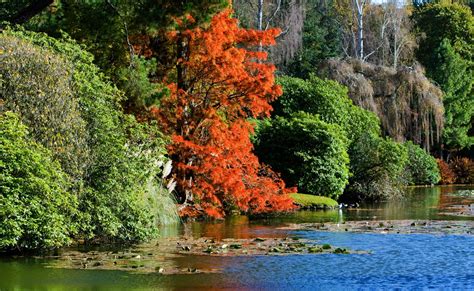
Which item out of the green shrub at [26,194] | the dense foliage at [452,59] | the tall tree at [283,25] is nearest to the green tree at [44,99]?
the green shrub at [26,194]

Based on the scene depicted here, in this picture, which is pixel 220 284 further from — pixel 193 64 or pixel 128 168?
pixel 193 64

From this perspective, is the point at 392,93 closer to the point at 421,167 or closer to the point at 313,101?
the point at 421,167

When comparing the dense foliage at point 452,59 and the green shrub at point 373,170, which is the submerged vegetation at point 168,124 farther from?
the dense foliage at point 452,59

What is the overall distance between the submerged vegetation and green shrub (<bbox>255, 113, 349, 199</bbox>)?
0.05 metres

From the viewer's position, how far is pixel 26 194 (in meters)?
14.7

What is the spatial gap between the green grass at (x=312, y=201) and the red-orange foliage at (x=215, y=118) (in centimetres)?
323

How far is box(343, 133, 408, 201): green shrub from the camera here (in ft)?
107

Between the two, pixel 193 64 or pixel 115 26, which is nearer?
pixel 115 26

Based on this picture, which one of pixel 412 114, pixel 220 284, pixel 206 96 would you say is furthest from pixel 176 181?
pixel 412 114

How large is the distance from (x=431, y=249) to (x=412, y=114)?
27055 mm

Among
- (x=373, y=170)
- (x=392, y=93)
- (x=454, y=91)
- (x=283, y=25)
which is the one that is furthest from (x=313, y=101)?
(x=454, y=91)

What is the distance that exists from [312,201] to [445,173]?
21.0 metres

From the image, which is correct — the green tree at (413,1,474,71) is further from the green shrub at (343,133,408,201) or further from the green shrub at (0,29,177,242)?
the green shrub at (0,29,177,242)

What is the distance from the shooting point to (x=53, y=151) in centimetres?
1655
